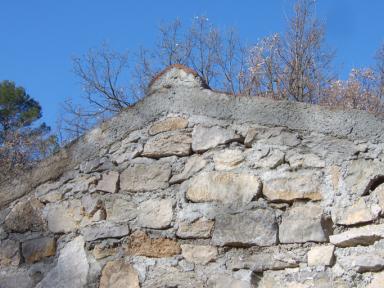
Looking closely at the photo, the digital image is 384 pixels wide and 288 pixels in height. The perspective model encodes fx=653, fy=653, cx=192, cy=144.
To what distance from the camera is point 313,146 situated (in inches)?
131

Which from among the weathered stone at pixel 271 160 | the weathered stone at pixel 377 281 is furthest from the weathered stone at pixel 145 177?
the weathered stone at pixel 377 281

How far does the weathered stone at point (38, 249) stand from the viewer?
382 cm

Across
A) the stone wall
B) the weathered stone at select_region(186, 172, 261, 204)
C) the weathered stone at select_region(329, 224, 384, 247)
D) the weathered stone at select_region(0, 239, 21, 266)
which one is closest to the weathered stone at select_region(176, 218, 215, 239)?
the stone wall

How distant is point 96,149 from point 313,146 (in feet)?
4.30

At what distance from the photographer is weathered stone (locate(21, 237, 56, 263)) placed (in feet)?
12.5

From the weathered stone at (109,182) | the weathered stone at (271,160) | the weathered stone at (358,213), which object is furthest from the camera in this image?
the weathered stone at (109,182)

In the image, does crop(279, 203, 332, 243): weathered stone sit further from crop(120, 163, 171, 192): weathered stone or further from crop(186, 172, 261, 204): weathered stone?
crop(120, 163, 171, 192): weathered stone

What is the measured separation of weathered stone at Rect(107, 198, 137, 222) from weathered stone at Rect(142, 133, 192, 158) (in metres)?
0.30

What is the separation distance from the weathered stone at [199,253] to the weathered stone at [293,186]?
0.41 metres

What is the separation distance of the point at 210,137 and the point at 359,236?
0.97 m

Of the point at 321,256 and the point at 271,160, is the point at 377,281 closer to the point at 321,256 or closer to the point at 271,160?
the point at 321,256

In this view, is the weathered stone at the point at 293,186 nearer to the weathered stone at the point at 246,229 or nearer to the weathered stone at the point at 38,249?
the weathered stone at the point at 246,229

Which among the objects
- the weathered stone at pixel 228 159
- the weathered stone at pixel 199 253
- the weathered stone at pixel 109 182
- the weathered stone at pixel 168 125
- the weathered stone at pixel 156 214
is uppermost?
the weathered stone at pixel 168 125

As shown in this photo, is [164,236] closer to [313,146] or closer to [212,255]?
[212,255]
